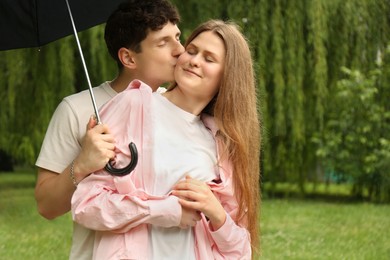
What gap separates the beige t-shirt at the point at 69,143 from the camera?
7.80ft

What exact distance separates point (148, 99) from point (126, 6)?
1.66 ft

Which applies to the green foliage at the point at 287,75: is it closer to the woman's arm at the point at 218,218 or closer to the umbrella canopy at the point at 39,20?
the umbrella canopy at the point at 39,20

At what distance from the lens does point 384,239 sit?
7.95 metres

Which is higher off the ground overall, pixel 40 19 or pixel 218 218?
pixel 40 19

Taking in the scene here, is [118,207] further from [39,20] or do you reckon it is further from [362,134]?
[362,134]

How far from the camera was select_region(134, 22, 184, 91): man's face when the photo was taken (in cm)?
245

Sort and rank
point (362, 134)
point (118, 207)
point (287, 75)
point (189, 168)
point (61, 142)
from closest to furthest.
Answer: point (118, 207) < point (189, 168) < point (61, 142) < point (287, 75) < point (362, 134)

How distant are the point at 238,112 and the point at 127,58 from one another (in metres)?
0.45

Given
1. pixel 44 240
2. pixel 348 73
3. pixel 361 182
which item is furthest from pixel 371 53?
pixel 44 240

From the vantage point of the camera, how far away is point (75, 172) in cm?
220

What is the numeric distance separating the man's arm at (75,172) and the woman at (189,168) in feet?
0.11

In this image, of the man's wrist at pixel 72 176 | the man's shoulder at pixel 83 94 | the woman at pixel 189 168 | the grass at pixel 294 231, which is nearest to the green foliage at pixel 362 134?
the grass at pixel 294 231

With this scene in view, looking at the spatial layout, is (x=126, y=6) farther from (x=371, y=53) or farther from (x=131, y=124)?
(x=371, y=53)

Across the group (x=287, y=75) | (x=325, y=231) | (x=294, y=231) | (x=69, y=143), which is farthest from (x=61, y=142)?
(x=287, y=75)
